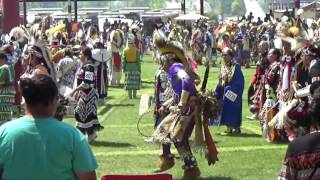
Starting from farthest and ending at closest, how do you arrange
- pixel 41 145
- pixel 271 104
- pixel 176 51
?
pixel 271 104, pixel 176 51, pixel 41 145

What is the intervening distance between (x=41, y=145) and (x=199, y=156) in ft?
21.7

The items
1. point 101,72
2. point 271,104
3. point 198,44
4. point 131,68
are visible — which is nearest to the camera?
point 271,104

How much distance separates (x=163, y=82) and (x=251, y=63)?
21.6 metres

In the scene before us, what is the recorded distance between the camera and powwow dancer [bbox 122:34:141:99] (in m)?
19.2

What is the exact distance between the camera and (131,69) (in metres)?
19.4

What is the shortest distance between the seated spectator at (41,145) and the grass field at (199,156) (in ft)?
16.6

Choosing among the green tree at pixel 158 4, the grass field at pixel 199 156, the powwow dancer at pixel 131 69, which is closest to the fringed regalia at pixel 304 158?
the grass field at pixel 199 156

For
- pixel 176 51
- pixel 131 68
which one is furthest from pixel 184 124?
pixel 131 68

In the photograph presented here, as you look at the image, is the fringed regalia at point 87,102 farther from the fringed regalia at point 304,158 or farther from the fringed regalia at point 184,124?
the fringed regalia at point 304,158

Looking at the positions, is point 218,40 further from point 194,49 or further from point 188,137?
point 188,137

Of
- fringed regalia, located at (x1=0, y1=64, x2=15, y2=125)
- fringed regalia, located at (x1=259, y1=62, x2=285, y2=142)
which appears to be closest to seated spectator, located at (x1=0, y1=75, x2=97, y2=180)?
fringed regalia, located at (x1=259, y1=62, x2=285, y2=142)

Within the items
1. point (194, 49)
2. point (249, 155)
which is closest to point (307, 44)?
point (249, 155)

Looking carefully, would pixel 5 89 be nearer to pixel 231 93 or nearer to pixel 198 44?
pixel 231 93

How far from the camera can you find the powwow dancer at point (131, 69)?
19.2m
